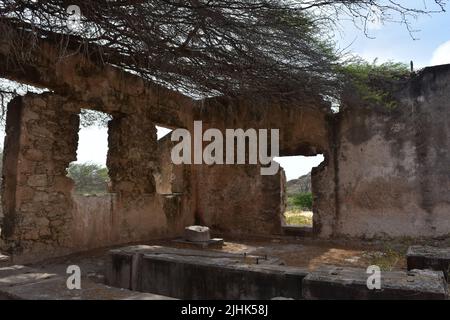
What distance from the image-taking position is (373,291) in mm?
2818

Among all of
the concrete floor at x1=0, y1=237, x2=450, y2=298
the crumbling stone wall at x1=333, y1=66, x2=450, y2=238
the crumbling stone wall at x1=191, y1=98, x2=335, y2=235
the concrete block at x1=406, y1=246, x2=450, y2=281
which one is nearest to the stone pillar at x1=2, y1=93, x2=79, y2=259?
the concrete floor at x1=0, y1=237, x2=450, y2=298

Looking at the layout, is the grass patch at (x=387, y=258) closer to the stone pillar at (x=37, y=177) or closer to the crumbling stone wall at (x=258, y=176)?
the crumbling stone wall at (x=258, y=176)

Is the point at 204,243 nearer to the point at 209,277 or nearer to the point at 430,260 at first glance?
the point at 209,277

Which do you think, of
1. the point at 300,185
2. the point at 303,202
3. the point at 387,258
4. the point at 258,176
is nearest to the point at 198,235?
the point at 258,176

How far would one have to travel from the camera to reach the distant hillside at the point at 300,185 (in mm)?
24594

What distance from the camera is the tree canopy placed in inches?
173

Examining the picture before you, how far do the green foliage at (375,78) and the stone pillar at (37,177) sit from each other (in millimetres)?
5176

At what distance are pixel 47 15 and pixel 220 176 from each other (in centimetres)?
537

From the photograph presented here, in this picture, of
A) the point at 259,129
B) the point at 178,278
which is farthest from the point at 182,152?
the point at 178,278

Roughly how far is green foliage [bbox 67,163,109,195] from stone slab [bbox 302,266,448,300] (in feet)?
65.0

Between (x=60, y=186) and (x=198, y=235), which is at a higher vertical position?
(x=60, y=186)

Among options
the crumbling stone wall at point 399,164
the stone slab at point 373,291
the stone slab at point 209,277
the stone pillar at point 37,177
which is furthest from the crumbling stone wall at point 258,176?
the stone slab at point 373,291

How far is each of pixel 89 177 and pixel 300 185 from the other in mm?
→ 13505

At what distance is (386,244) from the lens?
22.9 feet
